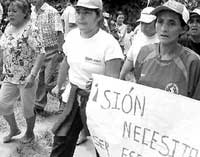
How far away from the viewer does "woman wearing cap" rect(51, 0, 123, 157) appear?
11.2ft

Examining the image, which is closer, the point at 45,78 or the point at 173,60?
the point at 173,60

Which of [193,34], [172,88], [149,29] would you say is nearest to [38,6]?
[149,29]

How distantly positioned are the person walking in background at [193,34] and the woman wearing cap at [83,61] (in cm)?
98

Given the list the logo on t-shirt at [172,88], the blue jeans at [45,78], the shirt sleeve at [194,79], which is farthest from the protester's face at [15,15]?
the shirt sleeve at [194,79]

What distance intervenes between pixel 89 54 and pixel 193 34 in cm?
128

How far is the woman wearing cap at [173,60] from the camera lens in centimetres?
281

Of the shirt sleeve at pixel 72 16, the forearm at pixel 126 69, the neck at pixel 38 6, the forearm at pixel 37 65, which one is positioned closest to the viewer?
the forearm at pixel 126 69

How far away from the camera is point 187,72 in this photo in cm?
280

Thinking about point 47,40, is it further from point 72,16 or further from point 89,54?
point 89,54

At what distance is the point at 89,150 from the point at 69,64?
1695 mm

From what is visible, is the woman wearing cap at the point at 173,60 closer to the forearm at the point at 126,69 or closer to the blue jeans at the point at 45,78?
the forearm at the point at 126,69

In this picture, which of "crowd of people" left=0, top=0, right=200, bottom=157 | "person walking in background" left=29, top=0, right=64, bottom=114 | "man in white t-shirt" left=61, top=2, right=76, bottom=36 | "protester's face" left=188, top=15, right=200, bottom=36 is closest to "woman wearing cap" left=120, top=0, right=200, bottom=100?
"crowd of people" left=0, top=0, right=200, bottom=157

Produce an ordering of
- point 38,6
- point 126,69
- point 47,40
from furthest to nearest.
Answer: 1. point 47,40
2. point 38,6
3. point 126,69

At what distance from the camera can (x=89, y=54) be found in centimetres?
344
